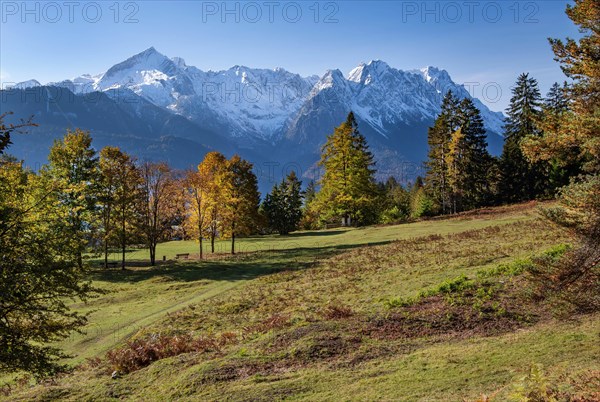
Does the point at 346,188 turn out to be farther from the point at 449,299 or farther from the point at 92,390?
the point at 92,390

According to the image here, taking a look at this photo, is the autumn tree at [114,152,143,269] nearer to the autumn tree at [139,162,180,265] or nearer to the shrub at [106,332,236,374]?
the autumn tree at [139,162,180,265]

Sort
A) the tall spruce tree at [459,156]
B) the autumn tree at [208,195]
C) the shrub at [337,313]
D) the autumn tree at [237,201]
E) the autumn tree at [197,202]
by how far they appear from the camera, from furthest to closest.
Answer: the tall spruce tree at [459,156]
the autumn tree at [237,201]
the autumn tree at [208,195]
the autumn tree at [197,202]
the shrub at [337,313]

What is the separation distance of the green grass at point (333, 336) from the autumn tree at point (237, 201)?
1328 cm

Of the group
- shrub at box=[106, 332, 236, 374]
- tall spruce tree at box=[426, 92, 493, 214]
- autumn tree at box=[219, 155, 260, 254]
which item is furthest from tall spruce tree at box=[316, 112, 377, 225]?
shrub at box=[106, 332, 236, 374]

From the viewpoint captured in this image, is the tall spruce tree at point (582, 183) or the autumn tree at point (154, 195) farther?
the autumn tree at point (154, 195)

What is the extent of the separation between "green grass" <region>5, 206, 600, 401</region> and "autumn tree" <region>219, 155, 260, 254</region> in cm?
1328

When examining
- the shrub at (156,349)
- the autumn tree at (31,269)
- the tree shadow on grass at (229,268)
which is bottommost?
the shrub at (156,349)

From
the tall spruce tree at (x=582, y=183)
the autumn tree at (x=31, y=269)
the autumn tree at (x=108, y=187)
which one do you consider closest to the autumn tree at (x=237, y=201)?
the autumn tree at (x=108, y=187)

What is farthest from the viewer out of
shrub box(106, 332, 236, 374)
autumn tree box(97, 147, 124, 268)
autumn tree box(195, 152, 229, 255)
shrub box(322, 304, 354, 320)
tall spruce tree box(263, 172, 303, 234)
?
tall spruce tree box(263, 172, 303, 234)

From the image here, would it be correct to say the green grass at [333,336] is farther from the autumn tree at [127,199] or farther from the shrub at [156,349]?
the autumn tree at [127,199]

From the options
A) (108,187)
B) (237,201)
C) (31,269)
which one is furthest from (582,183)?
(108,187)

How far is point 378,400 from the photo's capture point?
942 centimetres

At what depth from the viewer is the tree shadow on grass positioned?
37188mm

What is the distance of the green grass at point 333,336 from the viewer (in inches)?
412
